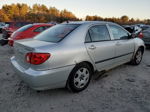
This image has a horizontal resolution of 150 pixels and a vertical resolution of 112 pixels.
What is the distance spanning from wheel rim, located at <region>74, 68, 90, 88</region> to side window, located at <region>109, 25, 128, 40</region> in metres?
1.38

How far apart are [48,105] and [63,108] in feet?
1.00

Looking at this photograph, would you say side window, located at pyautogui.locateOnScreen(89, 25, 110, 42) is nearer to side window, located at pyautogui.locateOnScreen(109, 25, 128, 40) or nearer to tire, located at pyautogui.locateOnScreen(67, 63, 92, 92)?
side window, located at pyautogui.locateOnScreen(109, 25, 128, 40)

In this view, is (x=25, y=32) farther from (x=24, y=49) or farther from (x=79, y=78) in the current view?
(x=79, y=78)

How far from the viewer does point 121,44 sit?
3.95 meters

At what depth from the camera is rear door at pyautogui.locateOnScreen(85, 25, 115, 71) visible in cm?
313

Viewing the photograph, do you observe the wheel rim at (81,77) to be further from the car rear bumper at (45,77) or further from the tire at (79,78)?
the car rear bumper at (45,77)

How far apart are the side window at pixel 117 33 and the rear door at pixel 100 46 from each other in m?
0.30

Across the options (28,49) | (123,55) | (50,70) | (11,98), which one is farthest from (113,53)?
(11,98)

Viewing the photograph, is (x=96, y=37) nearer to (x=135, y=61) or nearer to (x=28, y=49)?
(x=28, y=49)

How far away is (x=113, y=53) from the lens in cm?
370

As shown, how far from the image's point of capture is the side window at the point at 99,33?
3264 millimetres

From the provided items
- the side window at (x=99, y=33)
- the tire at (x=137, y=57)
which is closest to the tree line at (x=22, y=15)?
the tire at (x=137, y=57)

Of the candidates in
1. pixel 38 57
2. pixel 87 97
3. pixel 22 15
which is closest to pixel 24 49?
pixel 38 57

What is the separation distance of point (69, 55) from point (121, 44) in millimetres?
1902
